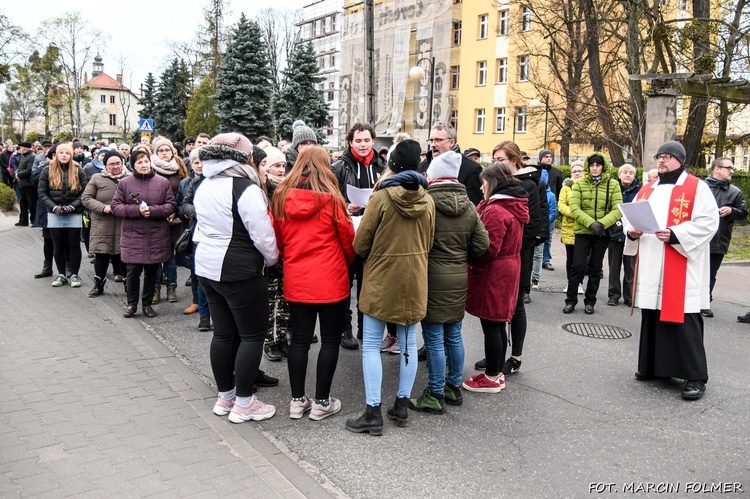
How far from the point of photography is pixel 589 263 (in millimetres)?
8289

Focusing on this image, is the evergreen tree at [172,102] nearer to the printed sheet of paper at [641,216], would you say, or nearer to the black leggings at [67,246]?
the black leggings at [67,246]

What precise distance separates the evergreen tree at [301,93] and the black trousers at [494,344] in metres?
37.9

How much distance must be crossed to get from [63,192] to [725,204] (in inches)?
352

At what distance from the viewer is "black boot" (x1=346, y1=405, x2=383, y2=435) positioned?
174 inches

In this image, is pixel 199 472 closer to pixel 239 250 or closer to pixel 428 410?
pixel 239 250

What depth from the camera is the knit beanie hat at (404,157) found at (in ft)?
14.2

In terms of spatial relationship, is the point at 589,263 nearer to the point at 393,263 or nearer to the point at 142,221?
the point at 393,263

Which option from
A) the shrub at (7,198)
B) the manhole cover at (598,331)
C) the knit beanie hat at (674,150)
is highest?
the knit beanie hat at (674,150)

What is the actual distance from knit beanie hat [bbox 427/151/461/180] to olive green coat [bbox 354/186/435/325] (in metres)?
0.30

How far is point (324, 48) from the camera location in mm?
75062

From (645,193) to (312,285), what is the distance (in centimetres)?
321

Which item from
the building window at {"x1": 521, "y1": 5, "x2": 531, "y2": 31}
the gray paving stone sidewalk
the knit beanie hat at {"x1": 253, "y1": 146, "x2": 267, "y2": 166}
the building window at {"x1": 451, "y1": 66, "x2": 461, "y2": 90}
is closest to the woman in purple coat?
the gray paving stone sidewalk

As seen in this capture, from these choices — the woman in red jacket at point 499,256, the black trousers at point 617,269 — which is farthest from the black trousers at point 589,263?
the woman in red jacket at point 499,256

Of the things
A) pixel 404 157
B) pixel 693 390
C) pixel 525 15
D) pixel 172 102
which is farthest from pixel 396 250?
pixel 172 102
